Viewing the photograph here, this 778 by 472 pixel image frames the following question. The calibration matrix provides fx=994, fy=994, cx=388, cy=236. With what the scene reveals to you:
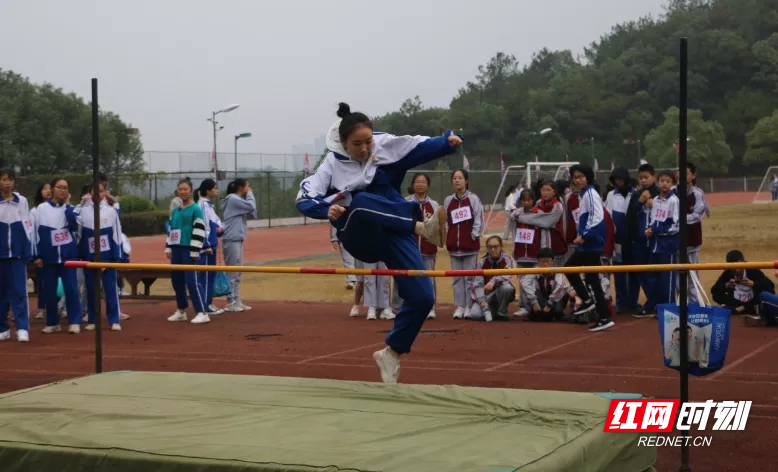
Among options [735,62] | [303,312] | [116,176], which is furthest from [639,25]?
[303,312]

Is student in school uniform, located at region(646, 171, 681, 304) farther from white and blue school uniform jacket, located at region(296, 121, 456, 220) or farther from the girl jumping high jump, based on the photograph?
white and blue school uniform jacket, located at region(296, 121, 456, 220)

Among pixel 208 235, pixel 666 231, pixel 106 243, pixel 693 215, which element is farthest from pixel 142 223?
pixel 693 215

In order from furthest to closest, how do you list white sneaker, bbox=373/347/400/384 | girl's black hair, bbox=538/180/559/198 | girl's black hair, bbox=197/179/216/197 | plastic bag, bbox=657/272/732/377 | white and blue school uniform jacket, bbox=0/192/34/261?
girl's black hair, bbox=197/179/216/197 → girl's black hair, bbox=538/180/559/198 → white and blue school uniform jacket, bbox=0/192/34/261 → white sneaker, bbox=373/347/400/384 → plastic bag, bbox=657/272/732/377

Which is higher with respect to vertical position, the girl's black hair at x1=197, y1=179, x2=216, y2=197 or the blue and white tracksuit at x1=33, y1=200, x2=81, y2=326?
the girl's black hair at x1=197, y1=179, x2=216, y2=197

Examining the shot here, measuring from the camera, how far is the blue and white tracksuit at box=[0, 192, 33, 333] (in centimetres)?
1092

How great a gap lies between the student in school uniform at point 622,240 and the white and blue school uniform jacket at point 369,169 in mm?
6566

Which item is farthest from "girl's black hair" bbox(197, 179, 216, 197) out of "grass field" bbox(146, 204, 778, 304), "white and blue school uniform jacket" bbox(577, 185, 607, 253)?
"white and blue school uniform jacket" bbox(577, 185, 607, 253)

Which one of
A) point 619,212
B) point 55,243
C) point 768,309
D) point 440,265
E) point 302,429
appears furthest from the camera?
point 440,265

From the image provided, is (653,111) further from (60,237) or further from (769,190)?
(60,237)

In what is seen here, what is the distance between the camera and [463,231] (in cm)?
1187

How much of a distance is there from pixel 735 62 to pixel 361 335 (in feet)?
247

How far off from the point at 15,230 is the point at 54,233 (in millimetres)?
583

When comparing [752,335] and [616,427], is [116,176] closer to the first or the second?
[752,335]

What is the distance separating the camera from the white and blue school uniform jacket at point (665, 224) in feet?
36.1
